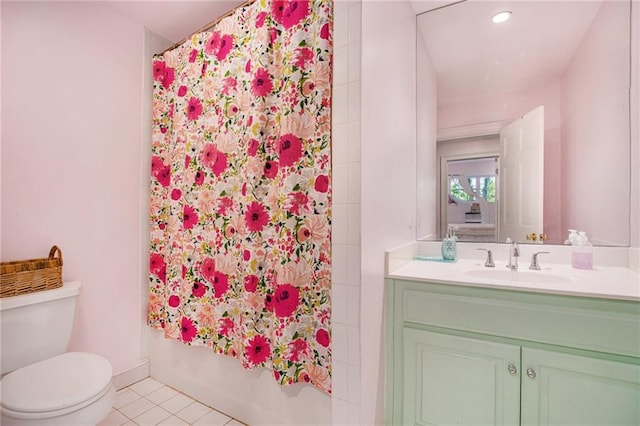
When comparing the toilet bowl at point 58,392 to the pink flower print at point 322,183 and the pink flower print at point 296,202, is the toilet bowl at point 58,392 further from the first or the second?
the pink flower print at point 322,183

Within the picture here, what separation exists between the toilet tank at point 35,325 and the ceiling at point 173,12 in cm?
169

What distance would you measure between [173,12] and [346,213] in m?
1.78

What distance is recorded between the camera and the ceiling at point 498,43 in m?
1.67

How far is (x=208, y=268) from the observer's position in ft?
5.57

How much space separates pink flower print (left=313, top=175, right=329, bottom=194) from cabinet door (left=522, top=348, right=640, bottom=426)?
1.00 m

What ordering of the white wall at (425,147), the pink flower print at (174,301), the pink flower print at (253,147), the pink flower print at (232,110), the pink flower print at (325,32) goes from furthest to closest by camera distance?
→ the white wall at (425,147) → the pink flower print at (174,301) → the pink flower print at (232,110) → the pink flower print at (253,147) → the pink flower print at (325,32)

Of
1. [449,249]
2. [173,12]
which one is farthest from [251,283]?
[173,12]

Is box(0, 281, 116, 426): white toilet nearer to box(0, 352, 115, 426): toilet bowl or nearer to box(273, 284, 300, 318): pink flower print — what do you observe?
box(0, 352, 115, 426): toilet bowl

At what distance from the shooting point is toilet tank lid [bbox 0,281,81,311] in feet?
4.41

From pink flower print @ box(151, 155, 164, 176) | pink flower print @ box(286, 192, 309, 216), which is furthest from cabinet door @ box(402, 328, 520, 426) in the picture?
pink flower print @ box(151, 155, 164, 176)

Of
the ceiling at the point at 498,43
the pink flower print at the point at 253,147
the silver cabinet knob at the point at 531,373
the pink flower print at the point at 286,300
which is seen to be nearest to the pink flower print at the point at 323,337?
the pink flower print at the point at 286,300

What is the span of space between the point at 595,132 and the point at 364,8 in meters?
1.40

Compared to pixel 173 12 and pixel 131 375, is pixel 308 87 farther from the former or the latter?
pixel 131 375

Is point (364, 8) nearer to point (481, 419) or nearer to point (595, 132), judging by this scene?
point (595, 132)
